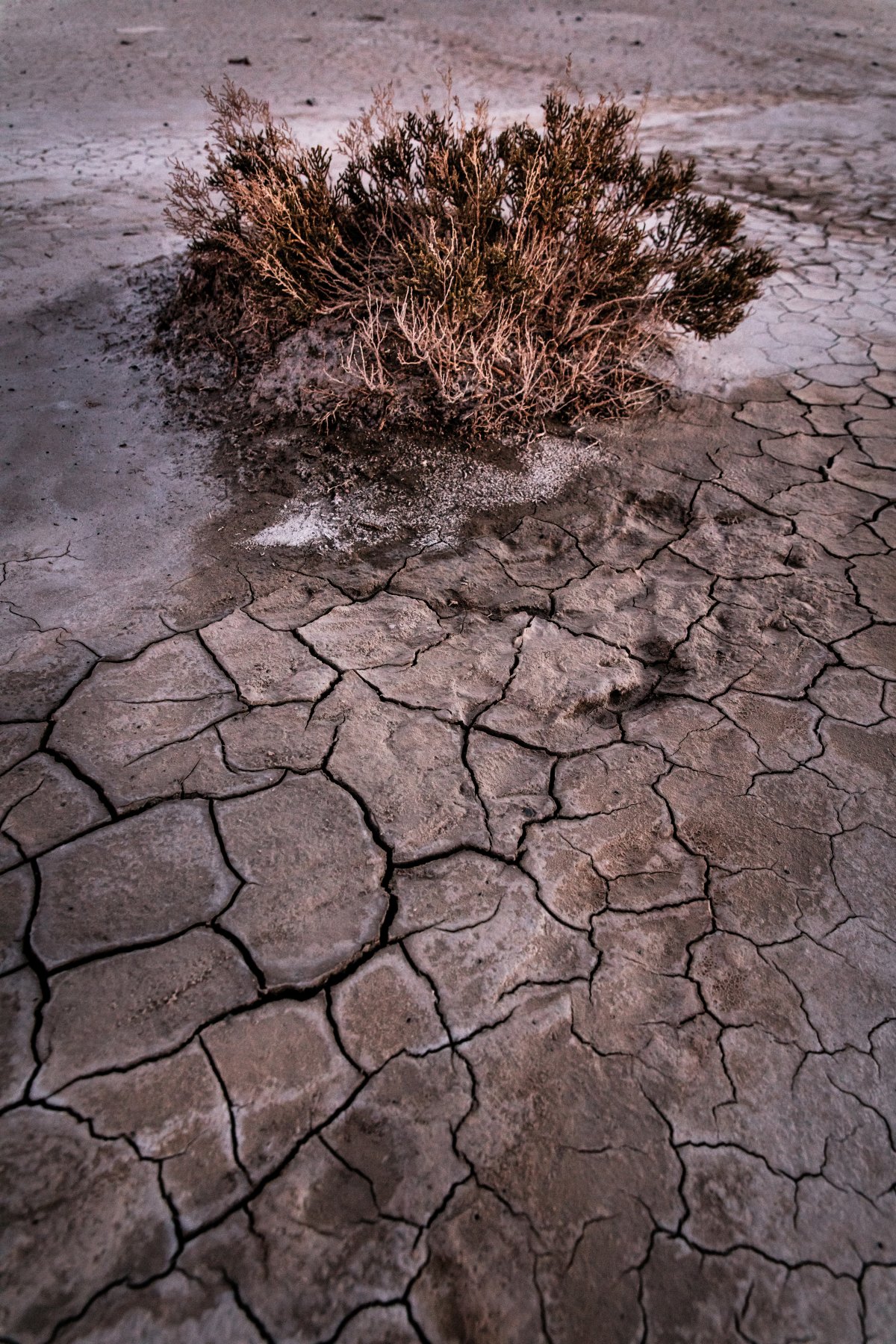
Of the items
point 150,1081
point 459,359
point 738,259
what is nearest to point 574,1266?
Result: point 150,1081

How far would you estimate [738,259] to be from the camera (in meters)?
3.84

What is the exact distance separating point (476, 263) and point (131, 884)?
2.80 m

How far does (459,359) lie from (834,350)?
2.28 m

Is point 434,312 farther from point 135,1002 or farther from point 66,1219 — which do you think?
point 66,1219

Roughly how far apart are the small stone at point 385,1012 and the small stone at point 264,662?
923 mm

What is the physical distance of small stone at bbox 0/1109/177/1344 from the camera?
1358 mm

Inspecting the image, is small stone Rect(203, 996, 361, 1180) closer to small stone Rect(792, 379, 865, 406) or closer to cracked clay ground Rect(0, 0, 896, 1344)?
cracked clay ground Rect(0, 0, 896, 1344)

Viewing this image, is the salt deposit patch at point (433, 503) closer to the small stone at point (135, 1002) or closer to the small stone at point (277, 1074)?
the small stone at point (135, 1002)

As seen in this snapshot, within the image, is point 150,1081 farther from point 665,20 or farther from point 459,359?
point 665,20

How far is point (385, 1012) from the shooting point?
5.78 ft

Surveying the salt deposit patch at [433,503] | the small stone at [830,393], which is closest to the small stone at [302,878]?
the salt deposit patch at [433,503]

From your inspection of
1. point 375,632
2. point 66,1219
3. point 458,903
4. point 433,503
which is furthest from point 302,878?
point 433,503

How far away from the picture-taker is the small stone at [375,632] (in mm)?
2598

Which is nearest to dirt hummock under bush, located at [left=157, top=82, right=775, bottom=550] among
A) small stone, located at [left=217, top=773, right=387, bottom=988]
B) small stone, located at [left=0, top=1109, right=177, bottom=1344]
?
small stone, located at [left=217, top=773, right=387, bottom=988]
